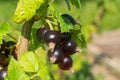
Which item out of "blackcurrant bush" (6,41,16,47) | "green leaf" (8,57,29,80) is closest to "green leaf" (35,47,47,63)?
"blackcurrant bush" (6,41,16,47)

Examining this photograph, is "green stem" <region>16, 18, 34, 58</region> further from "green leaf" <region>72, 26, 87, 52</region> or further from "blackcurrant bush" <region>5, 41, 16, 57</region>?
"green leaf" <region>72, 26, 87, 52</region>

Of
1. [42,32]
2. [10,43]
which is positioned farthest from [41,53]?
[42,32]

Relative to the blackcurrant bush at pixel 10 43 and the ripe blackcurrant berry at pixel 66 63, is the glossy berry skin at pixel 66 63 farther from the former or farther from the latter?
the blackcurrant bush at pixel 10 43

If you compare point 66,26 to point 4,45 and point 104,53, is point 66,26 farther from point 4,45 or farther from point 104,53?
point 104,53

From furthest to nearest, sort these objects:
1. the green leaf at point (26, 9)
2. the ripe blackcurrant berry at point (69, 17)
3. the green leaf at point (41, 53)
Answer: the green leaf at point (41, 53)
the ripe blackcurrant berry at point (69, 17)
the green leaf at point (26, 9)

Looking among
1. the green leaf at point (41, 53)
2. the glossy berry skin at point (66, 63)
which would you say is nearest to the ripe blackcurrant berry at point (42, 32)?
the glossy berry skin at point (66, 63)

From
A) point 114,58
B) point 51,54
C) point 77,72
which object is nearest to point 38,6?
point 51,54

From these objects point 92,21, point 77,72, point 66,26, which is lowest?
point 77,72
